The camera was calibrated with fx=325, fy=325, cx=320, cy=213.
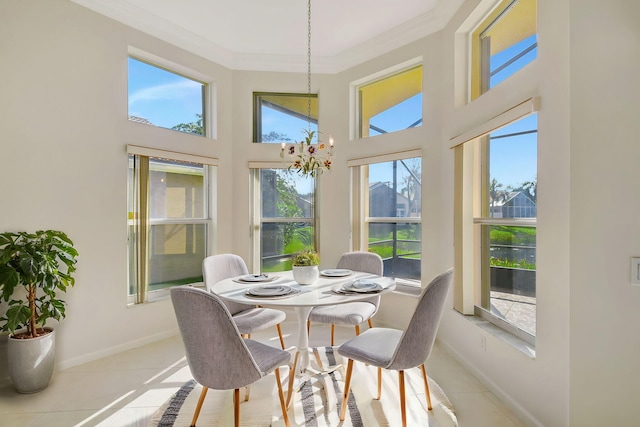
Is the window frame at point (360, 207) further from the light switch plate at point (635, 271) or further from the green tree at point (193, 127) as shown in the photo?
the light switch plate at point (635, 271)

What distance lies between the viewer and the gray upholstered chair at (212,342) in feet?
5.16

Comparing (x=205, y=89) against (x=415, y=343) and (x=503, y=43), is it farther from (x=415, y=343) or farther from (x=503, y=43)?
(x=415, y=343)

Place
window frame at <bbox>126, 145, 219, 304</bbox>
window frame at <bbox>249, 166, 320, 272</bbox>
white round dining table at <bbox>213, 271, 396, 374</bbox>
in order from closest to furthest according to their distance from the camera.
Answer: white round dining table at <bbox>213, 271, 396, 374</bbox>
window frame at <bbox>126, 145, 219, 304</bbox>
window frame at <bbox>249, 166, 320, 272</bbox>

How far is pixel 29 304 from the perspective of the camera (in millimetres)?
2363

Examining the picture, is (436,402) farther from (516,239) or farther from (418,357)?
(516,239)

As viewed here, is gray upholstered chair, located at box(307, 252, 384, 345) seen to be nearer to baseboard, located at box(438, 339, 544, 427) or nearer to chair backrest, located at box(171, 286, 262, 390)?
baseboard, located at box(438, 339, 544, 427)

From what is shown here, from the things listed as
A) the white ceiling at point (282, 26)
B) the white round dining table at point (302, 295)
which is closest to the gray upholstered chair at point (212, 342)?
the white round dining table at point (302, 295)

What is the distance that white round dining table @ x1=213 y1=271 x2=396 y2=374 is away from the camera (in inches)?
75.5

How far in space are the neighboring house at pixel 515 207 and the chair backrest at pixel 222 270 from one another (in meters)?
2.20

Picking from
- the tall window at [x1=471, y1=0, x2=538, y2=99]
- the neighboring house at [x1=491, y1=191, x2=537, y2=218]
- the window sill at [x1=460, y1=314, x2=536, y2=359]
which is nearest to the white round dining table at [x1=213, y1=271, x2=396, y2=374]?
the window sill at [x1=460, y1=314, x2=536, y2=359]

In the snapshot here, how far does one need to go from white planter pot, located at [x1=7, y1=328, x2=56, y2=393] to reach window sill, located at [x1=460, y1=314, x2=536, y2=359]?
323cm

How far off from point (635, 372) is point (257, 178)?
11.9 feet

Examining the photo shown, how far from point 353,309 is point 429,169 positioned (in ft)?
5.30

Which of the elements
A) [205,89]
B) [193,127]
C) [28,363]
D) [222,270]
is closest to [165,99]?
[193,127]
